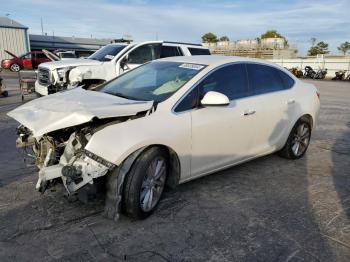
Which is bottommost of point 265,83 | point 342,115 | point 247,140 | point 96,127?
point 342,115

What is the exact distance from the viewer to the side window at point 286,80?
549 centimetres

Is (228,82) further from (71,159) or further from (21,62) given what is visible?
(21,62)

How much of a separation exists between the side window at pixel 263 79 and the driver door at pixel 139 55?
5.69 meters

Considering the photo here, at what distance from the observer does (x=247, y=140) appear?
15.4 ft

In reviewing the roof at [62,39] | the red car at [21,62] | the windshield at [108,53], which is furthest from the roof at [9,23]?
the windshield at [108,53]

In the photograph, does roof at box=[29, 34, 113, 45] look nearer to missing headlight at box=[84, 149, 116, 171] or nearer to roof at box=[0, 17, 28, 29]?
roof at box=[0, 17, 28, 29]

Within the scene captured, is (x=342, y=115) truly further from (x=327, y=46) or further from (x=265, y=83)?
(x=327, y=46)

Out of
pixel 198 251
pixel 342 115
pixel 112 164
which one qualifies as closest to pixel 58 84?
pixel 112 164

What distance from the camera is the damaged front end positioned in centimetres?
331

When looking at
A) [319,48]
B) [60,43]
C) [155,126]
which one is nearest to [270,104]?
[155,126]

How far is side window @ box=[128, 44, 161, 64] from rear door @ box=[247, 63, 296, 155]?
18.8 ft

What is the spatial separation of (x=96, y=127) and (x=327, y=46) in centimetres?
9104

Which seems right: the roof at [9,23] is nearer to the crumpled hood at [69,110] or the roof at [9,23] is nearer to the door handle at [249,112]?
the crumpled hood at [69,110]

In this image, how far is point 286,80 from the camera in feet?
18.2
